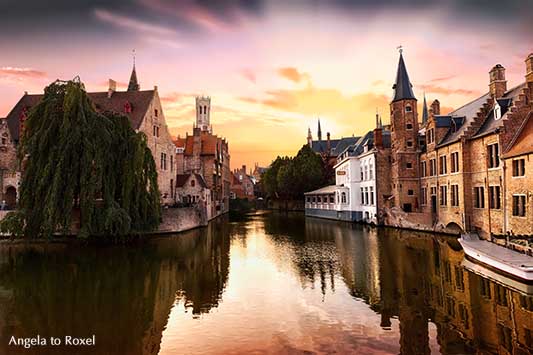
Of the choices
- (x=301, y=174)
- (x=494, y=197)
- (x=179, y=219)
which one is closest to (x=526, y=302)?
(x=494, y=197)

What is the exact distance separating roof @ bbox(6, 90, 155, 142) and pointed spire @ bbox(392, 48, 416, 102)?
24.4m

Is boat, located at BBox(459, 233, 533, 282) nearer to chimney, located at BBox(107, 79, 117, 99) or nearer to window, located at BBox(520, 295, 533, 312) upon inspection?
window, located at BBox(520, 295, 533, 312)

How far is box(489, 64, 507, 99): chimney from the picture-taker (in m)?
27.7

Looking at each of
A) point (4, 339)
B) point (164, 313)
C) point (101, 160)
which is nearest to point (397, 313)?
point (164, 313)

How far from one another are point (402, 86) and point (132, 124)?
2574 centimetres

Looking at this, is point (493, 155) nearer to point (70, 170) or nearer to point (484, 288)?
point (484, 288)

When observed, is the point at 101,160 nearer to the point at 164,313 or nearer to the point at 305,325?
the point at 164,313

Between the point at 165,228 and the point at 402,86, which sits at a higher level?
the point at 402,86

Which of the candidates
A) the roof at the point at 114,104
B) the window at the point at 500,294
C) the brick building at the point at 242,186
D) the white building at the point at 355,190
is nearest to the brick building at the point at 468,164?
the white building at the point at 355,190

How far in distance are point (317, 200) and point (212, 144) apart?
17.6 metres

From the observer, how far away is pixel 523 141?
22.0 meters

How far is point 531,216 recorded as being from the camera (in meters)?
19.9

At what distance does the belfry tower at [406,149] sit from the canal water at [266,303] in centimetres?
1351

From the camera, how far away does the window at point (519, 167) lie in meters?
21.1
